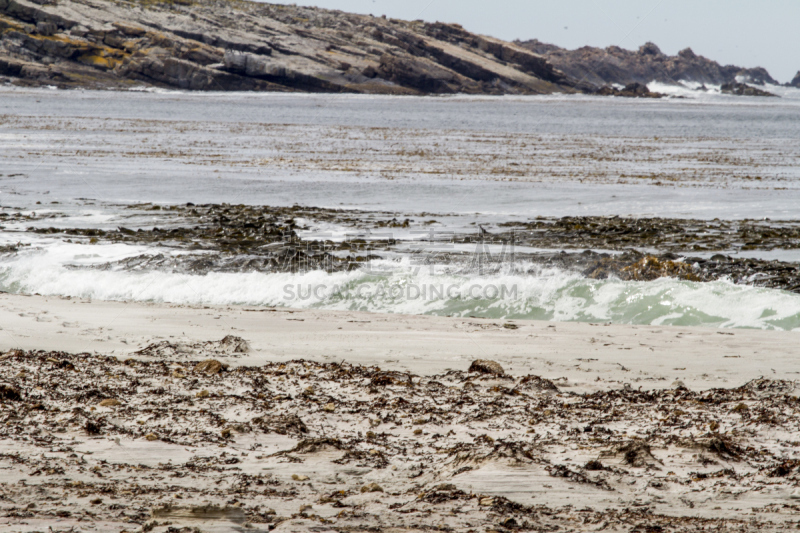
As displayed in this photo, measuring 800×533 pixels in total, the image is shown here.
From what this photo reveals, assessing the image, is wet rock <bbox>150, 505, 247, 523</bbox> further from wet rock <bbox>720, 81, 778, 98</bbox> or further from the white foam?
wet rock <bbox>720, 81, 778, 98</bbox>

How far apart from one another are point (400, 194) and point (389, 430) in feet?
47.0

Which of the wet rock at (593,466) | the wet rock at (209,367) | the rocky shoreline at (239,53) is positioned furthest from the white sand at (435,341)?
the rocky shoreline at (239,53)

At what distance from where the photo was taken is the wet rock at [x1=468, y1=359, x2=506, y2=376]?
20.3ft

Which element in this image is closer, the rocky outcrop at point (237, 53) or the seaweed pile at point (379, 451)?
the seaweed pile at point (379, 451)

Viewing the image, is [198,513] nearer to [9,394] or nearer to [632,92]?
[9,394]

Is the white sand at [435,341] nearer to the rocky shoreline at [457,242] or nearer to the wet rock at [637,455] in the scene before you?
the wet rock at [637,455]

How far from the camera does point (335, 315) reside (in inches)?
351

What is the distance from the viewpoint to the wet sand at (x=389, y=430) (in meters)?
3.50

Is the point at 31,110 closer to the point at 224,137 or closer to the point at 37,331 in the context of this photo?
the point at 224,137

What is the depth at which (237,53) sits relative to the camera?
118125 mm

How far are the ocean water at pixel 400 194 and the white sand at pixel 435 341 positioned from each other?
136 cm

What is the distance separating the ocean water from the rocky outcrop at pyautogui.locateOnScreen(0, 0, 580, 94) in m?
73.0

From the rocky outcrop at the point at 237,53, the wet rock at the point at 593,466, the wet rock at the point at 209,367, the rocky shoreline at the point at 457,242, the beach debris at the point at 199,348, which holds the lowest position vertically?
the beach debris at the point at 199,348

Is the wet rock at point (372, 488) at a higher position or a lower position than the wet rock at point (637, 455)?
lower
